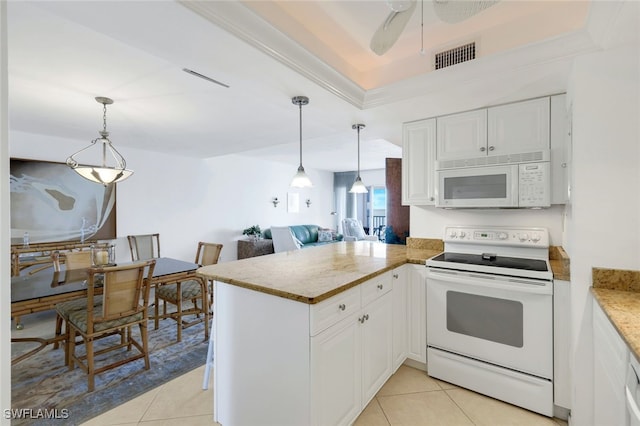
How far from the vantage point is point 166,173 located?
5.12 metres

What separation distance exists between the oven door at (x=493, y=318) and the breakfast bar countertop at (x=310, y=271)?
1.12 ft

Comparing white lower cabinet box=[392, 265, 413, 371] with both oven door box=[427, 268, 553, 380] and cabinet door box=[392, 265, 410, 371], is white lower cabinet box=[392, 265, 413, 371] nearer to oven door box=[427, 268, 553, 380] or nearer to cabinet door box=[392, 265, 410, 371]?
cabinet door box=[392, 265, 410, 371]

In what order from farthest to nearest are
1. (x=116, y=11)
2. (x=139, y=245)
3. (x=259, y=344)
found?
(x=139, y=245), (x=259, y=344), (x=116, y=11)

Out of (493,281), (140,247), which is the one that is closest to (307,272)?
(493,281)

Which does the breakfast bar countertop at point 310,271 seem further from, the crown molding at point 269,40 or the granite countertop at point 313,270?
the crown molding at point 269,40

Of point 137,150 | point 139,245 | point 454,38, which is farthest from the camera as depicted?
point 137,150

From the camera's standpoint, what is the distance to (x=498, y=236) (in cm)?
247

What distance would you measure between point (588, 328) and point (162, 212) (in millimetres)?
5516

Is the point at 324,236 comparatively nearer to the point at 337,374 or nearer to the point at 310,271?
the point at 310,271

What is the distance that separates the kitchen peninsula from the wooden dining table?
0.68 metres

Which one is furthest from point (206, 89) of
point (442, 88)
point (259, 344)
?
point (259, 344)

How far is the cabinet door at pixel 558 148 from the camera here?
213cm

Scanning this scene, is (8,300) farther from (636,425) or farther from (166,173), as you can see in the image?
(166,173)

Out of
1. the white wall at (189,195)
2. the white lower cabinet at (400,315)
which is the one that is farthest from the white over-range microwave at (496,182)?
the white wall at (189,195)
